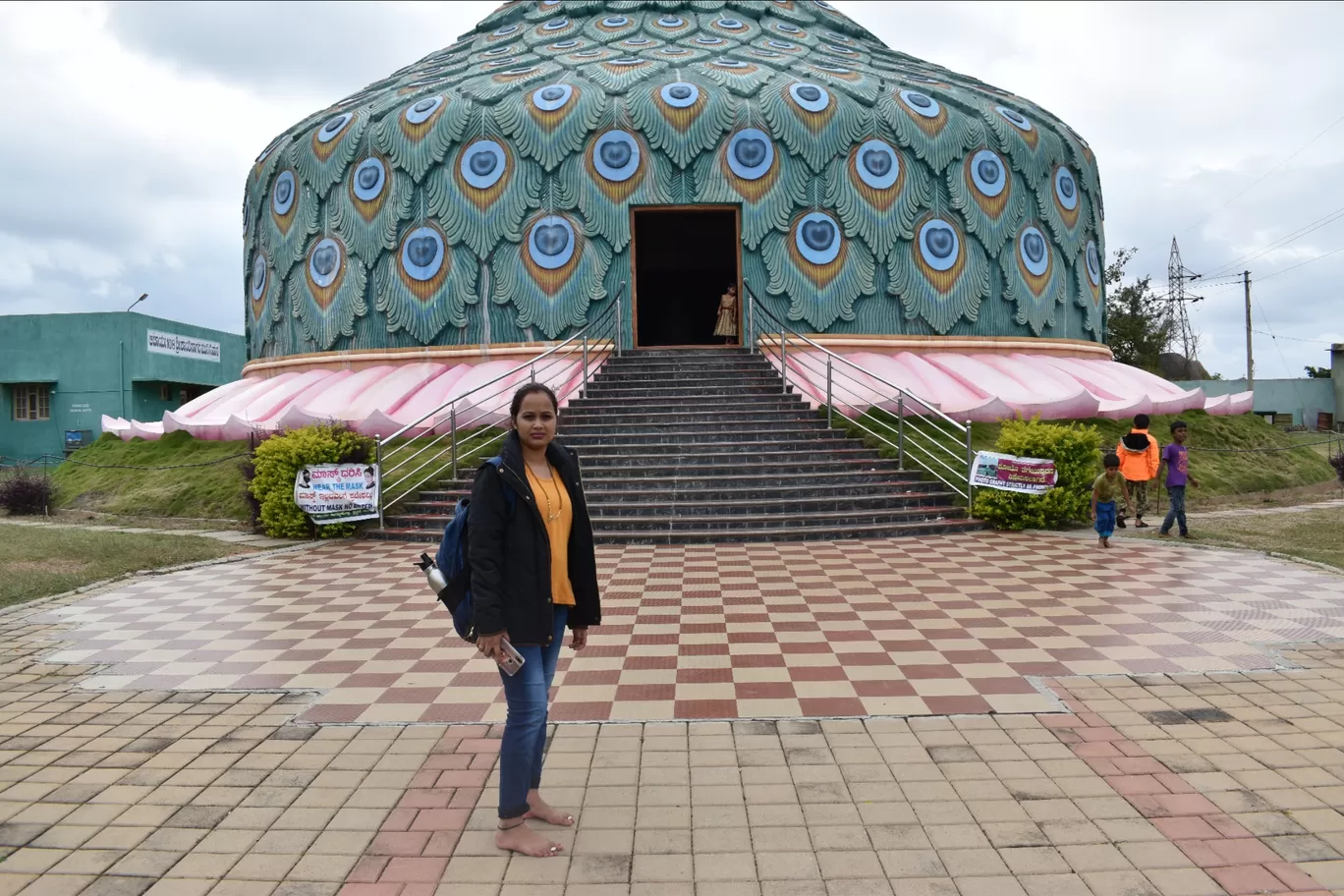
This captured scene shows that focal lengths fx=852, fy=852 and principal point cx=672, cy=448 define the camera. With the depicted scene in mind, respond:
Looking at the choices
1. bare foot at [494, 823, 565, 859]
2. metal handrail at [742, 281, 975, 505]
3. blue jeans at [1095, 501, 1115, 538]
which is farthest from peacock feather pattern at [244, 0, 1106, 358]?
bare foot at [494, 823, 565, 859]

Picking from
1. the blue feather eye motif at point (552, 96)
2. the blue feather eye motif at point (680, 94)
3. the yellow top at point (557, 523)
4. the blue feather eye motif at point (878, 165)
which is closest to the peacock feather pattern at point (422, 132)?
the blue feather eye motif at point (552, 96)

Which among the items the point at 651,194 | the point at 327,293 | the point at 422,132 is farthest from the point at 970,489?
the point at 327,293

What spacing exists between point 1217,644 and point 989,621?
3.95 feet

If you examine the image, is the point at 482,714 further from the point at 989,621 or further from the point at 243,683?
the point at 989,621

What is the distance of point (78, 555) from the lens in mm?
8078

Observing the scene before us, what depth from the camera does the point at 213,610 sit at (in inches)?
238

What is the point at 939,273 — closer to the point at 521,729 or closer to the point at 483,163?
the point at 483,163

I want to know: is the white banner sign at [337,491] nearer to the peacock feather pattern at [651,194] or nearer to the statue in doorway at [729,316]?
the peacock feather pattern at [651,194]

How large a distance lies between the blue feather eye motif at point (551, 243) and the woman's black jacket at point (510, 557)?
11280mm

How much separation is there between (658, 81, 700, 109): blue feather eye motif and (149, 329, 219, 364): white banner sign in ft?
71.7

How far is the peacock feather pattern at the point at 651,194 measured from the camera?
13477 mm

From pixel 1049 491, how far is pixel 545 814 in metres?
7.60

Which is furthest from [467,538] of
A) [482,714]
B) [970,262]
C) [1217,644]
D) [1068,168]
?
[1068,168]

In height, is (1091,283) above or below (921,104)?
below
